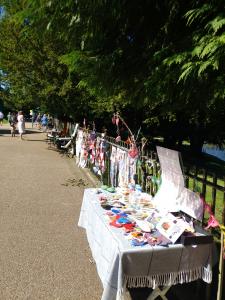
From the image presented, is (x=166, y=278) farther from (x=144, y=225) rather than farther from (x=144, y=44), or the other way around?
(x=144, y=44)

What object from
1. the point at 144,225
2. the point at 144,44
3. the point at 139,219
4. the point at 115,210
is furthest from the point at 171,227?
the point at 144,44

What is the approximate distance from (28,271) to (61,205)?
Result: 3.31m

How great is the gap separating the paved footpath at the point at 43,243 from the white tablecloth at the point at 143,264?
87cm

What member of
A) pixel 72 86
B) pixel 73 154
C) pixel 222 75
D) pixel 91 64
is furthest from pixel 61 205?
pixel 72 86

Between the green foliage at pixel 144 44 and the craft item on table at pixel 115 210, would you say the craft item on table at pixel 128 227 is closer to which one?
the craft item on table at pixel 115 210

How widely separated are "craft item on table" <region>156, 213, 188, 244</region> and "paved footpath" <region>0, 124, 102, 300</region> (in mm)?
1175

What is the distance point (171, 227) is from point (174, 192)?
2.50 ft

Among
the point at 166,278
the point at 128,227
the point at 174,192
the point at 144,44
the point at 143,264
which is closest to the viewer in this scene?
the point at 143,264

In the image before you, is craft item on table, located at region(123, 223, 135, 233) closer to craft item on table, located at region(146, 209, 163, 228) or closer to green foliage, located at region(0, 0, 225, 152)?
craft item on table, located at region(146, 209, 163, 228)

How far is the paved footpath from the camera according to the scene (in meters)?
4.27

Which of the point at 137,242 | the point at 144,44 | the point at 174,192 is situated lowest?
the point at 137,242

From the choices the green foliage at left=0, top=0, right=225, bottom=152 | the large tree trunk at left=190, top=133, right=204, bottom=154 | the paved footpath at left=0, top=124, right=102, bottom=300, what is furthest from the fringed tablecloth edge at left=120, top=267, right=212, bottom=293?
the large tree trunk at left=190, top=133, right=204, bottom=154

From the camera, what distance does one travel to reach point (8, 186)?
9789mm

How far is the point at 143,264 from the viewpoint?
339 cm
